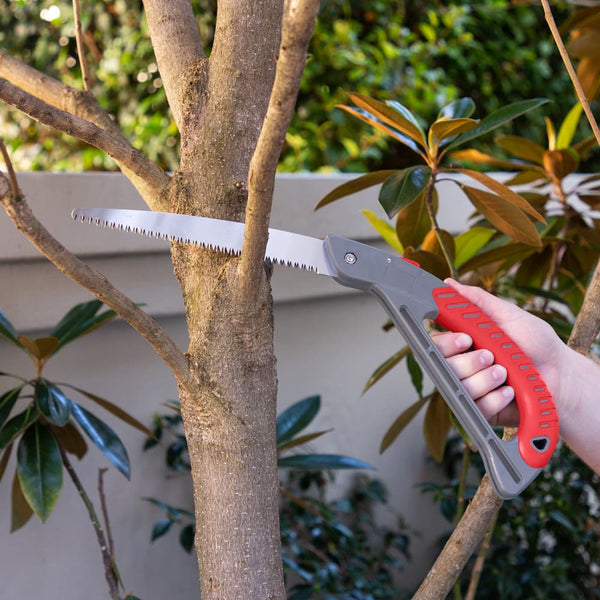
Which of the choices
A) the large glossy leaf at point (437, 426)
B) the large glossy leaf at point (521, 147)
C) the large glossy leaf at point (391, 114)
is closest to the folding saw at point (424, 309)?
the large glossy leaf at point (391, 114)

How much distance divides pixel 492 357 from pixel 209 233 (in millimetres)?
326

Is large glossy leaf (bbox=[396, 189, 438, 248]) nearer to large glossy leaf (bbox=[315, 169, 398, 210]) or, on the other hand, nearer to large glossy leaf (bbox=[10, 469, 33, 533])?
large glossy leaf (bbox=[315, 169, 398, 210])

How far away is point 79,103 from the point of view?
0.75m

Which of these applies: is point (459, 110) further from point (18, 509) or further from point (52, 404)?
point (18, 509)

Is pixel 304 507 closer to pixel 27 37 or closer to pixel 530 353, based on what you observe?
pixel 530 353

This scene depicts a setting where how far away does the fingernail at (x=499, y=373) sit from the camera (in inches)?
29.5

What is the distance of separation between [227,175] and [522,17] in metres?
2.74

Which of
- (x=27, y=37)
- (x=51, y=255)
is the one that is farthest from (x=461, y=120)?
(x=27, y=37)

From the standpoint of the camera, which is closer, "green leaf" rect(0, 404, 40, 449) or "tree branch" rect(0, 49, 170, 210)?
"tree branch" rect(0, 49, 170, 210)

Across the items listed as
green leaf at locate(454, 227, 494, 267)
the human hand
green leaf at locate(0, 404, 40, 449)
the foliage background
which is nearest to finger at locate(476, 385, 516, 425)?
the human hand

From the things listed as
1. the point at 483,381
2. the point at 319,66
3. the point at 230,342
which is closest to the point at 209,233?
the point at 230,342

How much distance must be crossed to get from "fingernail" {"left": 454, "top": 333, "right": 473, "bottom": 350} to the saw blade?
0.17 m

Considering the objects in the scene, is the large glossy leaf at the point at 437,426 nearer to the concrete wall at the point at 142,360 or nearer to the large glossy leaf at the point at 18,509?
the concrete wall at the point at 142,360

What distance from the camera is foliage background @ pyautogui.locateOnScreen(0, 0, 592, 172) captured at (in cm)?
254
